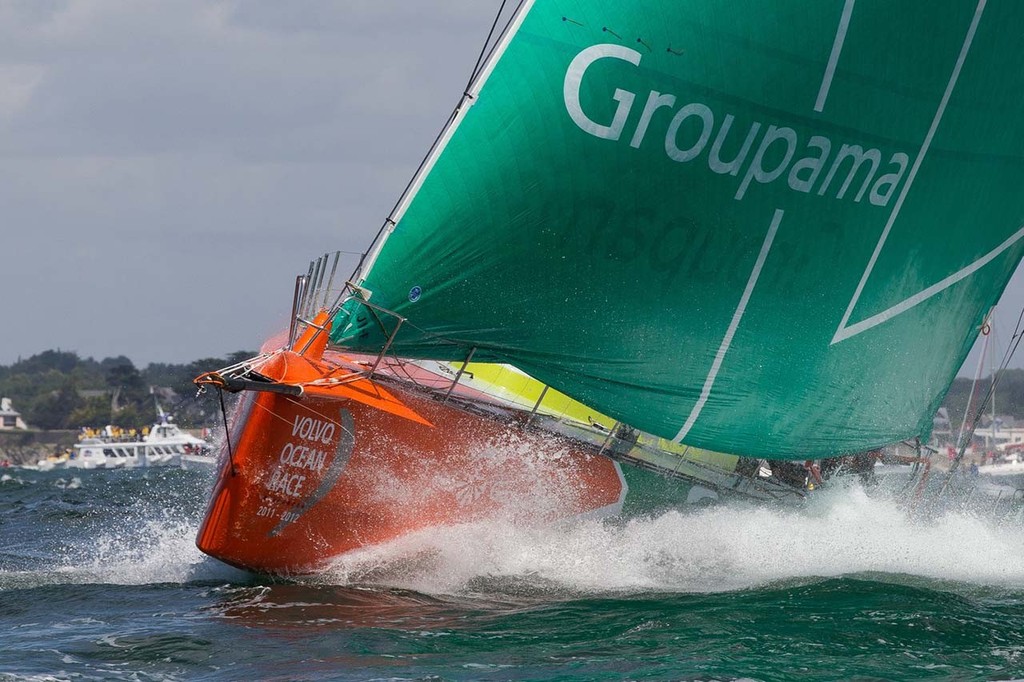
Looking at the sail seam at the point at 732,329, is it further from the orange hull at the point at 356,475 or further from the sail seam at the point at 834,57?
the orange hull at the point at 356,475

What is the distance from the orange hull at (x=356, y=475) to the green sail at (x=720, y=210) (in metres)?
0.51

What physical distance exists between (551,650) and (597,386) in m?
2.74

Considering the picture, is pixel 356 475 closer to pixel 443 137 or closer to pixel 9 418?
pixel 443 137

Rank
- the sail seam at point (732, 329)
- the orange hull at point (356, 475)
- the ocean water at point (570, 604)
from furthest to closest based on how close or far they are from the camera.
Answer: the sail seam at point (732, 329)
the orange hull at point (356, 475)
the ocean water at point (570, 604)

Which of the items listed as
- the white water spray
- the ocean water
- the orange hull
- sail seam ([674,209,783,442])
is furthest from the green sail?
the ocean water

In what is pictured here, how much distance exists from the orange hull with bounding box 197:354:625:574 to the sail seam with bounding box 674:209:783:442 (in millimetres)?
1138

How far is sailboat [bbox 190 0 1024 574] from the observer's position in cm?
881

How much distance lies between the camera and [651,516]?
415 inches

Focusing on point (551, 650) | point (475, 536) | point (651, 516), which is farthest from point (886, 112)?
point (551, 650)

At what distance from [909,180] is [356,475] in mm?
4826

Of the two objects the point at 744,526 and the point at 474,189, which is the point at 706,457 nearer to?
the point at 744,526

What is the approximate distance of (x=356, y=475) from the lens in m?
9.37

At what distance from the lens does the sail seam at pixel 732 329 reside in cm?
995

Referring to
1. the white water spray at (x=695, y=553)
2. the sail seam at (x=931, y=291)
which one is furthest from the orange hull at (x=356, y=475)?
the sail seam at (x=931, y=291)
